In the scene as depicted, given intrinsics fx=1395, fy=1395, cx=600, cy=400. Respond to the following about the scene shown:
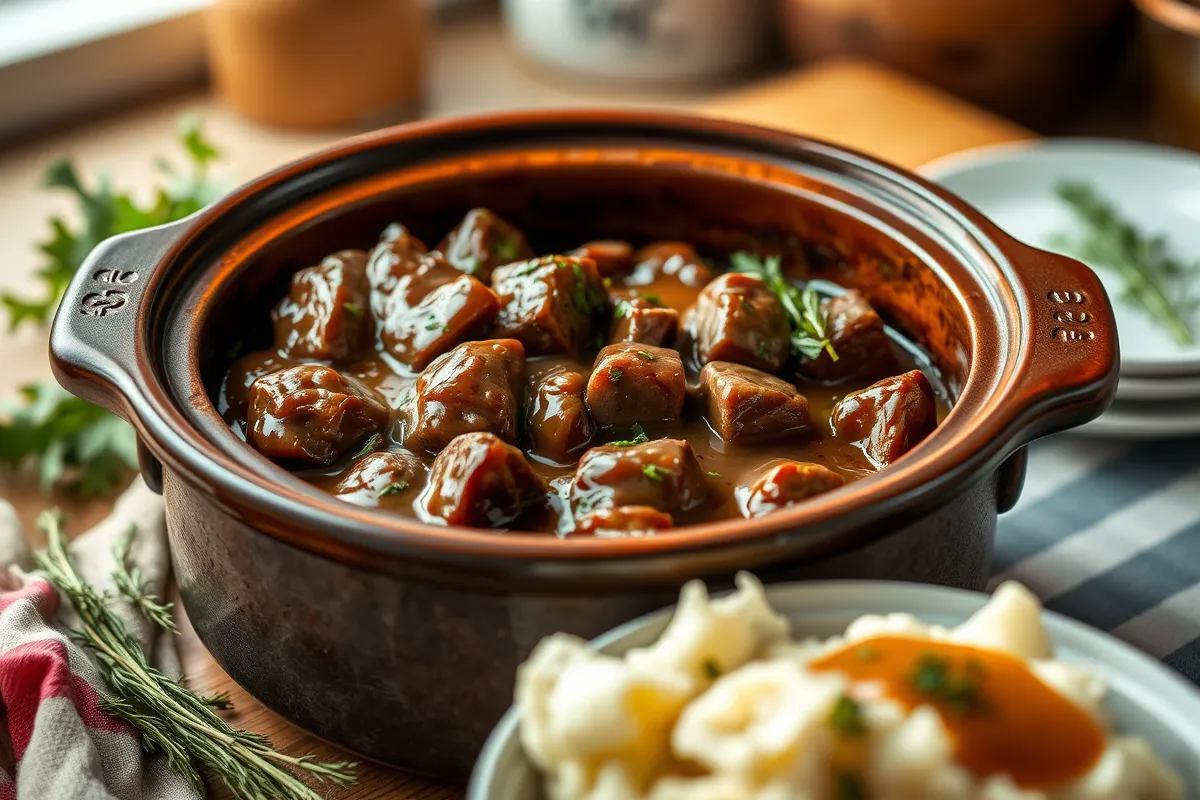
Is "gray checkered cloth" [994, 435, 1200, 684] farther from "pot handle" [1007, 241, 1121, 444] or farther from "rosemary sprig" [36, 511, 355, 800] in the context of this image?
"rosemary sprig" [36, 511, 355, 800]

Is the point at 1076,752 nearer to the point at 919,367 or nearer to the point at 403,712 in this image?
the point at 403,712

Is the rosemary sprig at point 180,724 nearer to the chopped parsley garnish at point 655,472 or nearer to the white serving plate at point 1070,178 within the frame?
the chopped parsley garnish at point 655,472

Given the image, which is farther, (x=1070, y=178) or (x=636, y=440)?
(x=1070, y=178)

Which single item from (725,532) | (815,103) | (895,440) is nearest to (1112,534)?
(895,440)

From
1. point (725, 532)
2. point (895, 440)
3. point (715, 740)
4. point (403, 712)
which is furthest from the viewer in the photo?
point (895, 440)

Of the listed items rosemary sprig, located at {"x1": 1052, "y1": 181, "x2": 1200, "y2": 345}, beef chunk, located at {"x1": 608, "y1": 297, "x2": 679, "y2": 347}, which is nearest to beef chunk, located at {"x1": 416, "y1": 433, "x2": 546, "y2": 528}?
beef chunk, located at {"x1": 608, "y1": 297, "x2": 679, "y2": 347}

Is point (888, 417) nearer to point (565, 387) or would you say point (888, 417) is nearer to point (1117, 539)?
point (565, 387)

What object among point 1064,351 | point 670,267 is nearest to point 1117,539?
point 1064,351
